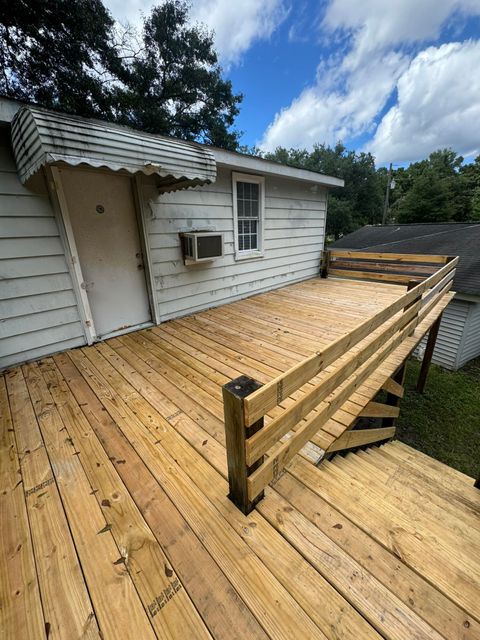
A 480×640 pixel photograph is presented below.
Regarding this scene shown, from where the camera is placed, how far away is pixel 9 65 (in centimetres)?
870

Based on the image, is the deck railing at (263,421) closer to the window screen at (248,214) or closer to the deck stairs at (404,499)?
the deck stairs at (404,499)

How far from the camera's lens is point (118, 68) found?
10.5m

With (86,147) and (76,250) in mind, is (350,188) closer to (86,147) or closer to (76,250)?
(76,250)

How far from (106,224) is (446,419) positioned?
7.22 m

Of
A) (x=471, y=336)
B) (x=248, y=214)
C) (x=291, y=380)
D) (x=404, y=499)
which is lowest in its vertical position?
(x=471, y=336)

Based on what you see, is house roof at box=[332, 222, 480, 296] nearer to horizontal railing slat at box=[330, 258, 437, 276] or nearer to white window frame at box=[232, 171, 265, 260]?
horizontal railing slat at box=[330, 258, 437, 276]

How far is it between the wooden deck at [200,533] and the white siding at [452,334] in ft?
23.4

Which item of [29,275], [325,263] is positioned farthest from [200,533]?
[325,263]

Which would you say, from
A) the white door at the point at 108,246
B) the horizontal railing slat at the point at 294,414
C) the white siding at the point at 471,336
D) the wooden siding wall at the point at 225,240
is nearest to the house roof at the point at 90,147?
the white door at the point at 108,246

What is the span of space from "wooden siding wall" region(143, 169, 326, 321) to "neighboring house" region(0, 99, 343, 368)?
20mm

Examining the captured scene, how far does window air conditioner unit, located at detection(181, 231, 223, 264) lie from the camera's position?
3.86 meters

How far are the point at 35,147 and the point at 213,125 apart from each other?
46.9ft

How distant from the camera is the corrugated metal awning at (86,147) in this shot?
1978 mm

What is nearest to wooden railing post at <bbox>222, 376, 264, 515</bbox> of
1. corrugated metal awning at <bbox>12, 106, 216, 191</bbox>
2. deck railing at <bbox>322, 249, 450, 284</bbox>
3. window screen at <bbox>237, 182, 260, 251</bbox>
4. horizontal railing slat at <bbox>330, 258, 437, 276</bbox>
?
corrugated metal awning at <bbox>12, 106, 216, 191</bbox>
